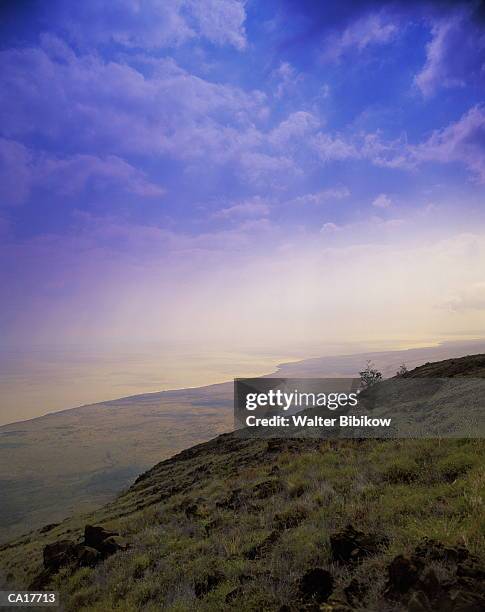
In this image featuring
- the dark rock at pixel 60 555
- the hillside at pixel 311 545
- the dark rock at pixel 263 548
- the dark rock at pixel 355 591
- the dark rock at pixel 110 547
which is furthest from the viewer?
the dark rock at pixel 60 555

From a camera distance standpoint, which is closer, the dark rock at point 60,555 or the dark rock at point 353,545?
the dark rock at point 353,545

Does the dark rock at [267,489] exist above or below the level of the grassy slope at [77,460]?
above

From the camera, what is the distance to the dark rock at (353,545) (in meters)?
6.36

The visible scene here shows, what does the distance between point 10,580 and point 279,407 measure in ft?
124

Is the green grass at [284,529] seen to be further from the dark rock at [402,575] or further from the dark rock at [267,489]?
the dark rock at [402,575]

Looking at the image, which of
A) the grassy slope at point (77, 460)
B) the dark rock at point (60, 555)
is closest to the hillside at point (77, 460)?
the grassy slope at point (77, 460)

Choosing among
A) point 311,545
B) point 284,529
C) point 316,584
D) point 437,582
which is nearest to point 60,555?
point 284,529

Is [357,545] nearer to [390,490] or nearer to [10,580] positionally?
[390,490]

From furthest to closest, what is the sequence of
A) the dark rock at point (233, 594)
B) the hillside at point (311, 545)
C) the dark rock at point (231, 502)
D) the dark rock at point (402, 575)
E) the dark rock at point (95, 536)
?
the dark rock at point (231, 502) → the dark rock at point (95, 536) → the dark rock at point (233, 594) → the hillside at point (311, 545) → the dark rock at point (402, 575)

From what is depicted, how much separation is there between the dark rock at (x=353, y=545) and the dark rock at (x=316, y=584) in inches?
27.0

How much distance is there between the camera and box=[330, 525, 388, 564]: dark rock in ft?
20.9

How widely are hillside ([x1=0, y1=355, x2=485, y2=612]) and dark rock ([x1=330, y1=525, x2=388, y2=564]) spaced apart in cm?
2

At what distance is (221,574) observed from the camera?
729cm

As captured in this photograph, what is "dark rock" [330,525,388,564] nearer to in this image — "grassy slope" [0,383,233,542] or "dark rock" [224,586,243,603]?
"dark rock" [224,586,243,603]
